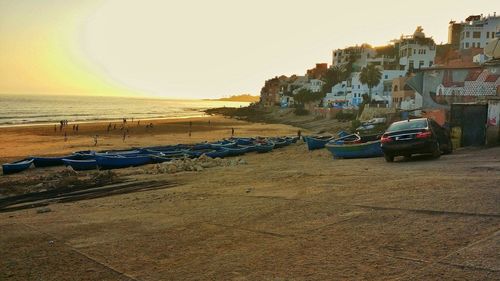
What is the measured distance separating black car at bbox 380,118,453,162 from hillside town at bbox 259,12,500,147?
3432 millimetres

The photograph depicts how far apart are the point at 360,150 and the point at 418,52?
238ft

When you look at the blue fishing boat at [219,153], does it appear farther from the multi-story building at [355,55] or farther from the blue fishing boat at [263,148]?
the multi-story building at [355,55]

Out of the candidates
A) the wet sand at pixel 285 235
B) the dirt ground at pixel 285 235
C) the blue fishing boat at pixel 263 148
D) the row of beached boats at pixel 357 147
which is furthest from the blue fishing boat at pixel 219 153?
the dirt ground at pixel 285 235

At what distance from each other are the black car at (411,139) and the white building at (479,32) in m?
77.5

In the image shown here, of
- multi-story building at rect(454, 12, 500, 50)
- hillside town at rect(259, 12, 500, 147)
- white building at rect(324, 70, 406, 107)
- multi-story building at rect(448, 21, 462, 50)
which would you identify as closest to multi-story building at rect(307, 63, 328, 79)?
hillside town at rect(259, 12, 500, 147)

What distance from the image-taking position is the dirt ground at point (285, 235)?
5480 mm

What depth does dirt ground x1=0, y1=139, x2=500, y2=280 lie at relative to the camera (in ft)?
18.0

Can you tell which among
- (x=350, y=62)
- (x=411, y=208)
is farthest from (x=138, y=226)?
(x=350, y=62)

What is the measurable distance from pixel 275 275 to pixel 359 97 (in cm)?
9188

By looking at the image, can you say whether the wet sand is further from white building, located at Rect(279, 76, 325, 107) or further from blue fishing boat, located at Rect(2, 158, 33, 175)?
white building, located at Rect(279, 76, 325, 107)

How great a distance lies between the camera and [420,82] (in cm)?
2762

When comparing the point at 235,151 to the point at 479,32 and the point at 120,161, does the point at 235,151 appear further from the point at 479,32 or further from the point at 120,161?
the point at 479,32

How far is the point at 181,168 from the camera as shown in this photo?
22.3 m

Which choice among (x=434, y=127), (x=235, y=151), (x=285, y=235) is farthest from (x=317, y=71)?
(x=285, y=235)
